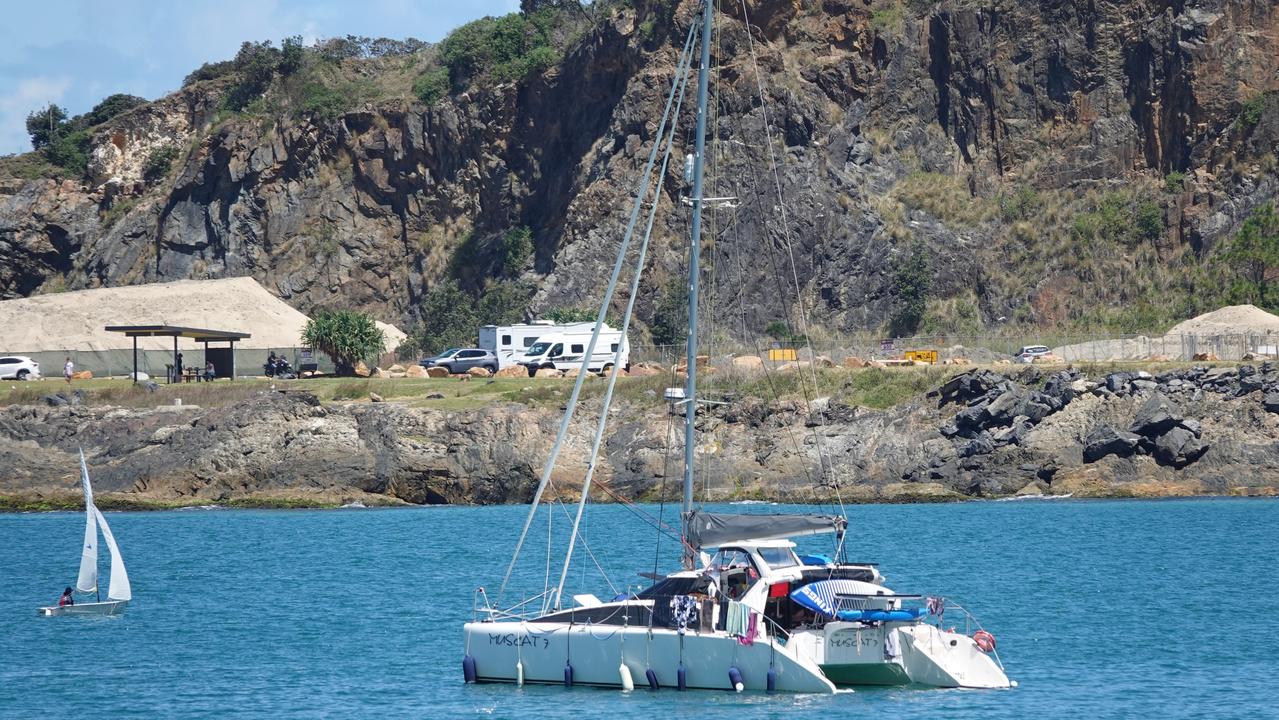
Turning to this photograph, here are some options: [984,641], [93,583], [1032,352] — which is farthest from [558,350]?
[984,641]

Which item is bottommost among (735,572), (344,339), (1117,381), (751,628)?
(751,628)

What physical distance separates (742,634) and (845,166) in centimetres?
7813

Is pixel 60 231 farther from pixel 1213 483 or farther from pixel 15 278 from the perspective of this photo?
pixel 1213 483

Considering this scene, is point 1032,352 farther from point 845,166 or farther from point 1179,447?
point 845,166

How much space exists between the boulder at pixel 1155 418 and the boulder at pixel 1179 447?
13.4 inches

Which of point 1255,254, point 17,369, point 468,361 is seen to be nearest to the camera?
point 468,361

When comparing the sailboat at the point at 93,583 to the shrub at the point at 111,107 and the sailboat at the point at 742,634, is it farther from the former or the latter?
the shrub at the point at 111,107

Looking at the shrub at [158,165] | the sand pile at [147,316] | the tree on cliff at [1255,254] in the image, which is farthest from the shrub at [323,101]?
the tree on cliff at [1255,254]

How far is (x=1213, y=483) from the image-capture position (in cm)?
6956

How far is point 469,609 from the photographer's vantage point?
4234cm

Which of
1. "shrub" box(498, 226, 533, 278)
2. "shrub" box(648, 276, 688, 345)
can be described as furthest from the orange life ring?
"shrub" box(498, 226, 533, 278)

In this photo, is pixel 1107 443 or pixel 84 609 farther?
pixel 1107 443

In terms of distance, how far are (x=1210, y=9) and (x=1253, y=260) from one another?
16.4 metres

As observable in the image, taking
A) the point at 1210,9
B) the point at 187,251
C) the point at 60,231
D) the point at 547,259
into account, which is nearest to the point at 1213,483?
the point at 1210,9
